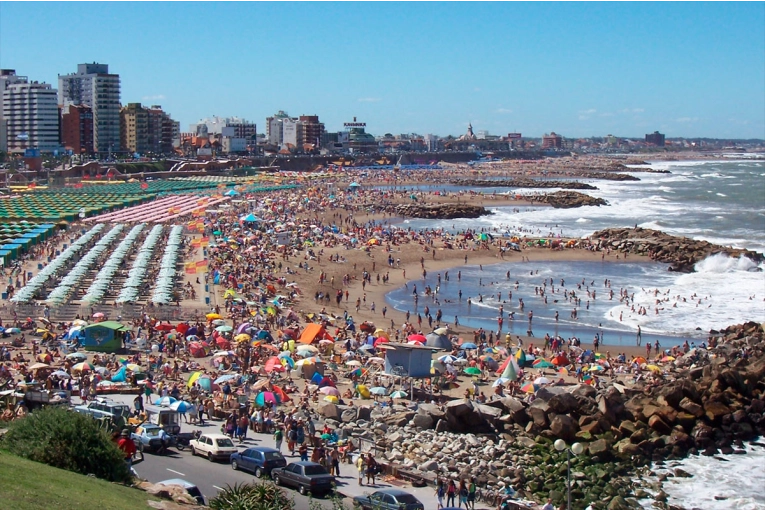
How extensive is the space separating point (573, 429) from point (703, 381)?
4.20 meters

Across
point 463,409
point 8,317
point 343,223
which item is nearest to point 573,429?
point 463,409

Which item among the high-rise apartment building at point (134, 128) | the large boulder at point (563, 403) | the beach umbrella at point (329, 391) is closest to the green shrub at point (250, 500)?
the large boulder at point (563, 403)

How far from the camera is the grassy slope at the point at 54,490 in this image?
8281mm

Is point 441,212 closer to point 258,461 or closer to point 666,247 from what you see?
point 666,247

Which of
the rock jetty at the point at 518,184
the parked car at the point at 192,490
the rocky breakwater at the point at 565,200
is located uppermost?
the rock jetty at the point at 518,184

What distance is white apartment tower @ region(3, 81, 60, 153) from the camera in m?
118

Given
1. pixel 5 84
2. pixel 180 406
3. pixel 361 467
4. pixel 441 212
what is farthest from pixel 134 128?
pixel 361 467

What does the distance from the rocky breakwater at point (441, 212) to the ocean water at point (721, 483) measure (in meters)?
45.3

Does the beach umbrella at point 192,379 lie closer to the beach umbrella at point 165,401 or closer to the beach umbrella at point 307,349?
the beach umbrella at point 165,401

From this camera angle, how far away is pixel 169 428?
1456 cm

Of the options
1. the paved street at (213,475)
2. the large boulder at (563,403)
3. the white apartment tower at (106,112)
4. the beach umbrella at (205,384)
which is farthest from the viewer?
the white apartment tower at (106,112)

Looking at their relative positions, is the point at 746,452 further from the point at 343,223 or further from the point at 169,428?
the point at 343,223

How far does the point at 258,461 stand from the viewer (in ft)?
42.5

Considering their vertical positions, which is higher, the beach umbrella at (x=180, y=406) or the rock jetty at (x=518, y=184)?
the rock jetty at (x=518, y=184)
